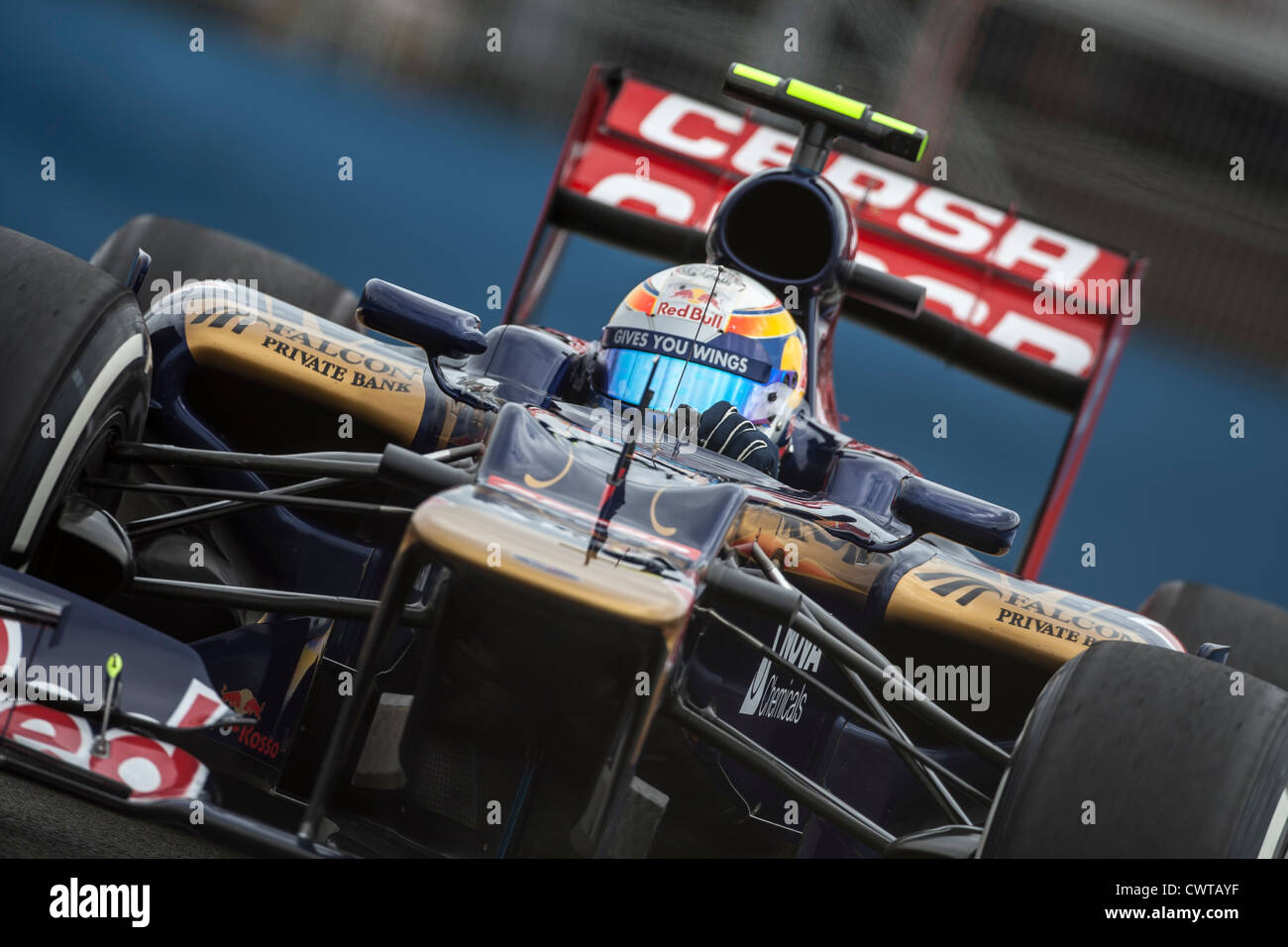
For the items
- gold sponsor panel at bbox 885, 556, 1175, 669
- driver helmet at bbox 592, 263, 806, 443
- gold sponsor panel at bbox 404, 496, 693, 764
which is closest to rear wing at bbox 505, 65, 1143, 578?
driver helmet at bbox 592, 263, 806, 443

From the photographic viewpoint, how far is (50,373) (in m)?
2.31

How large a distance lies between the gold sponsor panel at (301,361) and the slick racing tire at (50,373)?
1.45ft

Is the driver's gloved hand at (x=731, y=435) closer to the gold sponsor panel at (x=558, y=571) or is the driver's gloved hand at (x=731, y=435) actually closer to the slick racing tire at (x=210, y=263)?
the gold sponsor panel at (x=558, y=571)

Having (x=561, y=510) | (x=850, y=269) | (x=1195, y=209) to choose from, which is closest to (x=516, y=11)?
(x=1195, y=209)

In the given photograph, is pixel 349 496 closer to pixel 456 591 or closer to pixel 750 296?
pixel 750 296

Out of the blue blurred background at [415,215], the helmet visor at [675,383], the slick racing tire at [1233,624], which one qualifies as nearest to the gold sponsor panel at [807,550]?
the helmet visor at [675,383]

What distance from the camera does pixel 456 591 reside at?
75.8 inches

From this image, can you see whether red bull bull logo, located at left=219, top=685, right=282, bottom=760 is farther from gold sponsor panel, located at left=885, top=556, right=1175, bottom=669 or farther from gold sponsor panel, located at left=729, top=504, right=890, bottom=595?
gold sponsor panel, located at left=885, top=556, right=1175, bottom=669

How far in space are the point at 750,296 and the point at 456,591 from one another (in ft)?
4.91

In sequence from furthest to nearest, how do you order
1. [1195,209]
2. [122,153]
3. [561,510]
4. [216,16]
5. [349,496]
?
[1195,209]
[216,16]
[122,153]
[349,496]
[561,510]

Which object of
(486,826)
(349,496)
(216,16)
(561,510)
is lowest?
(486,826)

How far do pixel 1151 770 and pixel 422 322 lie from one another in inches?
59.0

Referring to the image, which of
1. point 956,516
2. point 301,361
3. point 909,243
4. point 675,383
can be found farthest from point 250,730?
point 909,243

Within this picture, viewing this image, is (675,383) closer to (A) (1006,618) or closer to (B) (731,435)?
(B) (731,435)
